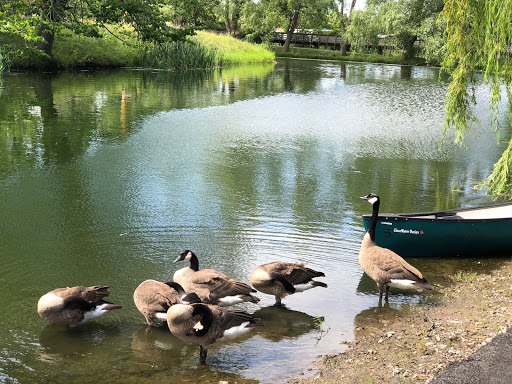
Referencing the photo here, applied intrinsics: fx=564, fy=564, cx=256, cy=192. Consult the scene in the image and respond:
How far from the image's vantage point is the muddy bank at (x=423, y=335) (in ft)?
20.4

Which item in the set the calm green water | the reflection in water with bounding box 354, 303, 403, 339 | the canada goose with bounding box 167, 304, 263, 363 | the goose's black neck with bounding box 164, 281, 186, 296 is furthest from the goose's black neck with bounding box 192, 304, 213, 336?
the reflection in water with bounding box 354, 303, 403, 339

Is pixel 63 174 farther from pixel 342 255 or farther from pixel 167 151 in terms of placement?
pixel 342 255

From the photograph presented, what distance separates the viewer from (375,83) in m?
40.3

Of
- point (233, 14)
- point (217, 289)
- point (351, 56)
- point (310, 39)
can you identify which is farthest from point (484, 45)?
point (310, 39)

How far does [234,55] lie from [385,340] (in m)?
49.8

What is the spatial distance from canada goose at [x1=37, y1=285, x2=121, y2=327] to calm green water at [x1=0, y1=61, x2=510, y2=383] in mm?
262

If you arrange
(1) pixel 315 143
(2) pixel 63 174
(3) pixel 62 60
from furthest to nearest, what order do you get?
(3) pixel 62 60 → (1) pixel 315 143 → (2) pixel 63 174

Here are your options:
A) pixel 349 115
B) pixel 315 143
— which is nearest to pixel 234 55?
pixel 349 115

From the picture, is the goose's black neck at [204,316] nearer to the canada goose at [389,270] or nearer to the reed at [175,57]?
the canada goose at [389,270]

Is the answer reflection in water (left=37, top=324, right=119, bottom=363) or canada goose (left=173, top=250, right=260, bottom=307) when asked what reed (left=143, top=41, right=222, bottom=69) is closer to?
canada goose (left=173, top=250, right=260, bottom=307)

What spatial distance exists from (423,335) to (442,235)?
3101 millimetres

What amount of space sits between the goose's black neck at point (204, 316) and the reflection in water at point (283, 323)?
1.26 metres

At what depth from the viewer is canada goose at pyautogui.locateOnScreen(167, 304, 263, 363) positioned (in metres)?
6.53

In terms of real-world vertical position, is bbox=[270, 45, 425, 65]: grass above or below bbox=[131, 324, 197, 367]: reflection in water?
above
